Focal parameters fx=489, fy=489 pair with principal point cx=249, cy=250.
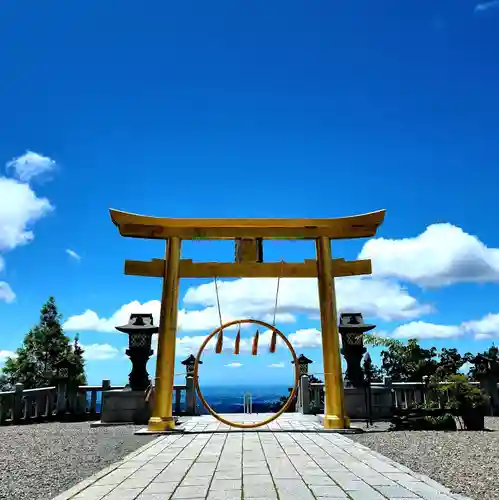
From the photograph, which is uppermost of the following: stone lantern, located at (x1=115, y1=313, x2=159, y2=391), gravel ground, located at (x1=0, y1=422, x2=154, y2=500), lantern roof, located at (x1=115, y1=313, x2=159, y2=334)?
lantern roof, located at (x1=115, y1=313, x2=159, y2=334)

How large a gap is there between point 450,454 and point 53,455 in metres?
5.58

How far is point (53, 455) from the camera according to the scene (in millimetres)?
7055

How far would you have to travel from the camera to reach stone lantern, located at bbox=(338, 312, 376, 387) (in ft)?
40.1

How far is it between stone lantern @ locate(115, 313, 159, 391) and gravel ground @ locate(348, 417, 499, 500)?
5.90 meters

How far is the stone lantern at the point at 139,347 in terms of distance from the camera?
12305 mm

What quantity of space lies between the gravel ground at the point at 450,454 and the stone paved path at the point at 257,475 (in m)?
0.38

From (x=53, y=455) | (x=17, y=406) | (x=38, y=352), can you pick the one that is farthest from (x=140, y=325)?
(x=38, y=352)

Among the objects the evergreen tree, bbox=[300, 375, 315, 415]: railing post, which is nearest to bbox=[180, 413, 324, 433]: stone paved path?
bbox=[300, 375, 315, 415]: railing post

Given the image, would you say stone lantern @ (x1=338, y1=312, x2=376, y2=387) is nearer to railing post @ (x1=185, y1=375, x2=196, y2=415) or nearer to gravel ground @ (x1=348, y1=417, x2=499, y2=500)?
gravel ground @ (x1=348, y1=417, x2=499, y2=500)

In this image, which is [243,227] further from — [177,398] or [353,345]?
[177,398]

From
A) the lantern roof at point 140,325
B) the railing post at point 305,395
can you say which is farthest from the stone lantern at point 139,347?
the railing post at point 305,395

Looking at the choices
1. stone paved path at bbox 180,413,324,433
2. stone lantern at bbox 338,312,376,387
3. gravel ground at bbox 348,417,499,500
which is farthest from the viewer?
stone lantern at bbox 338,312,376,387

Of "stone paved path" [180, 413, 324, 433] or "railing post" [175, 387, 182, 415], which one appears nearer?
"stone paved path" [180, 413, 324, 433]

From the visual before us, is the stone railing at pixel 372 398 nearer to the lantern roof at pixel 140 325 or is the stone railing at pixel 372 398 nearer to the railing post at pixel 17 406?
the lantern roof at pixel 140 325
